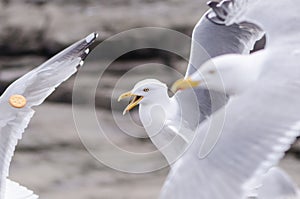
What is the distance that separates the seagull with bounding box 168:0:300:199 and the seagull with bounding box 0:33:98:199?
860 millimetres

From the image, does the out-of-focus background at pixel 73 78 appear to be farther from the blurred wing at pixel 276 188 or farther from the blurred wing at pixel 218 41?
the blurred wing at pixel 276 188

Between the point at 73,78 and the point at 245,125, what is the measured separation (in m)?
3.44

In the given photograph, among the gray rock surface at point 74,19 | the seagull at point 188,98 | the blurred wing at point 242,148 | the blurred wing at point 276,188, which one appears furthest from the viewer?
the gray rock surface at point 74,19

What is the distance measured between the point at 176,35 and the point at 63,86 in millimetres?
767

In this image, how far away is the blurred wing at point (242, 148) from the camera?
2213 millimetres

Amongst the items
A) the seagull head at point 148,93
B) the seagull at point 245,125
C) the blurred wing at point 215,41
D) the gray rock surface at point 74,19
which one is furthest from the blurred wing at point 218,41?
the gray rock surface at point 74,19

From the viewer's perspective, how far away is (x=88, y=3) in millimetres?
5898

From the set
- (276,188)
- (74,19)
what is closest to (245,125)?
(276,188)

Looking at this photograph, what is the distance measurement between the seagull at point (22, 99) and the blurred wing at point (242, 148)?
3.17ft

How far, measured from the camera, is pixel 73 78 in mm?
5621

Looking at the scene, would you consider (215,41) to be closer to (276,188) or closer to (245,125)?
(276,188)

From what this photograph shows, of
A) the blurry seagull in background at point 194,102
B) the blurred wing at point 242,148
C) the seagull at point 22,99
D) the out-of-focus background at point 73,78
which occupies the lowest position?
the blurred wing at point 242,148

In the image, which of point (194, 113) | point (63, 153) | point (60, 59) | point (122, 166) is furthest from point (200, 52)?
point (63, 153)

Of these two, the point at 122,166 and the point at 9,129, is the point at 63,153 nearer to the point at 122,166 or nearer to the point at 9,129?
the point at 122,166
